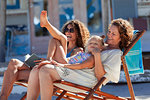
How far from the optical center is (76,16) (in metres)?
7.42

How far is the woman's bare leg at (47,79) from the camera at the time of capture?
2201 millimetres

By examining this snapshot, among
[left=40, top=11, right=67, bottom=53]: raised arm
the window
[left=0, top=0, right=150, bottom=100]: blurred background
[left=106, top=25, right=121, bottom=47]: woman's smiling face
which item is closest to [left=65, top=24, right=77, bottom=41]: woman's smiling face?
[left=40, top=11, right=67, bottom=53]: raised arm

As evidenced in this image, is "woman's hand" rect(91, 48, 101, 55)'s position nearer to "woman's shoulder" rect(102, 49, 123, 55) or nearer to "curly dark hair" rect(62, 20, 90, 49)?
"woman's shoulder" rect(102, 49, 123, 55)

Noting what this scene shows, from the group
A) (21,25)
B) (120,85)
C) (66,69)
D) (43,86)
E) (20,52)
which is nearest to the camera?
(43,86)

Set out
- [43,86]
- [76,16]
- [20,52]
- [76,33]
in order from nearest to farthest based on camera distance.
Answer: [43,86], [76,33], [76,16], [20,52]

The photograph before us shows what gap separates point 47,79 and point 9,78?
474 millimetres

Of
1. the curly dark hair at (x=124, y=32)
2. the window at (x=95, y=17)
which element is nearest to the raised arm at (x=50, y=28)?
the curly dark hair at (x=124, y=32)

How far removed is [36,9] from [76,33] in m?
4.96

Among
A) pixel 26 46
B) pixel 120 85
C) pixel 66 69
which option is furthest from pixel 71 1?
pixel 66 69

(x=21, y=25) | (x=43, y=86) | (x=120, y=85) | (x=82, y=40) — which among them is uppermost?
(x=21, y=25)

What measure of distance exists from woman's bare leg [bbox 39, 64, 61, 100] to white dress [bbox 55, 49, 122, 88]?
0.19 feet

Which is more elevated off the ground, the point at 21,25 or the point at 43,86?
the point at 21,25

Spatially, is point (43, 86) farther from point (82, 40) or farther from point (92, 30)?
point (92, 30)

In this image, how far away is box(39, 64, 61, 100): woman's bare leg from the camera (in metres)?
2.20
